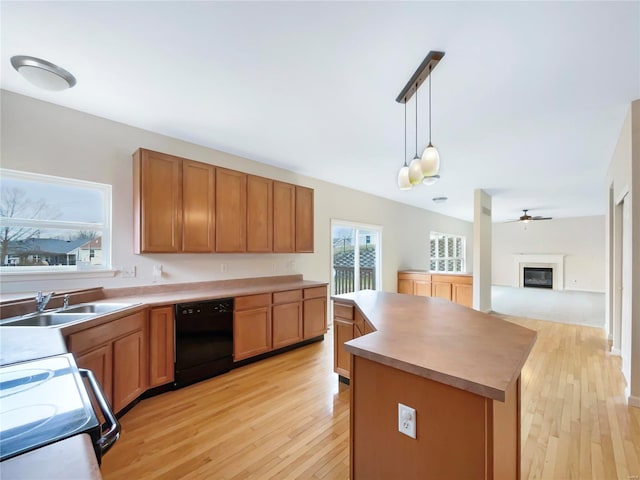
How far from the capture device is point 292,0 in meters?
1.47

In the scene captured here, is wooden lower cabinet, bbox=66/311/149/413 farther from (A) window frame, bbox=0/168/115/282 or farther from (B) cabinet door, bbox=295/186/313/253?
(B) cabinet door, bbox=295/186/313/253

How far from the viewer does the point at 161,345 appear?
270 cm

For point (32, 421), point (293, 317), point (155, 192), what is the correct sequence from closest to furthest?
point (32, 421) → point (155, 192) → point (293, 317)

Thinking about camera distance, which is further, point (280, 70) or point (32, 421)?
point (280, 70)

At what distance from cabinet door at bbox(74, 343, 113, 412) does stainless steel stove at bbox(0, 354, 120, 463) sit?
38.3 inches

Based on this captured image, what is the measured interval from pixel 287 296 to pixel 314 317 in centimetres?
60

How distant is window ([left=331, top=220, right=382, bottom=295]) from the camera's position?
17.9ft

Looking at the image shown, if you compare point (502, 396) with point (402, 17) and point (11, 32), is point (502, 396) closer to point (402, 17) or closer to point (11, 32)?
point (402, 17)

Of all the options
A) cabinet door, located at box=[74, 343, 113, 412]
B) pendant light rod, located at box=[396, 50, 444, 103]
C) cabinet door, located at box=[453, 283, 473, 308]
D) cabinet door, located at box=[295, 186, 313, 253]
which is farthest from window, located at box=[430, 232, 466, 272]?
cabinet door, located at box=[74, 343, 113, 412]

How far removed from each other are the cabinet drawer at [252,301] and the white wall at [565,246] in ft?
35.9

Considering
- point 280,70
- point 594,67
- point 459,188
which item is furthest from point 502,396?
point 459,188

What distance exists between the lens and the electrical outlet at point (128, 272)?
9.65ft

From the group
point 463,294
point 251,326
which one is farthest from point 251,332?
point 463,294

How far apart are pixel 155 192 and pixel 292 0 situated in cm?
222
